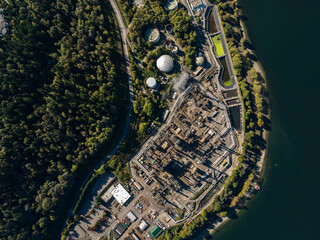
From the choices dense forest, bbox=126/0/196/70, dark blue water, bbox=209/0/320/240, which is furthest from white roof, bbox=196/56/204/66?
dark blue water, bbox=209/0/320/240

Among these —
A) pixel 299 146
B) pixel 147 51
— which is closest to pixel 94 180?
pixel 147 51

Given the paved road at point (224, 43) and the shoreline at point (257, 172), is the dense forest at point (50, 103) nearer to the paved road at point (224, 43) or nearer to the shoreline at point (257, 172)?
the paved road at point (224, 43)

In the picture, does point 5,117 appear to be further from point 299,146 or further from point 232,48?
point 299,146

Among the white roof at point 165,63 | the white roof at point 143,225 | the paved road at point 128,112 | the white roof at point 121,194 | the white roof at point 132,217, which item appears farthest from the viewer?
the paved road at point 128,112

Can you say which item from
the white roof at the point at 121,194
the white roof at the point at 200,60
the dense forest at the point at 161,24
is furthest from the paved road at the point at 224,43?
the white roof at the point at 121,194

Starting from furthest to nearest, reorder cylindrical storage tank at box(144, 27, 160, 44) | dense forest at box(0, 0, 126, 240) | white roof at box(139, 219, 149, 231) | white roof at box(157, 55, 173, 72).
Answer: cylindrical storage tank at box(144, 27, 160, 44)
white roof at box(139, 219, 149, 231)
white roof at box(157, 55, 173, 72)
dense forest at box(0, 0, 126, 240)

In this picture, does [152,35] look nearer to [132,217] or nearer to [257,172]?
[257,172]

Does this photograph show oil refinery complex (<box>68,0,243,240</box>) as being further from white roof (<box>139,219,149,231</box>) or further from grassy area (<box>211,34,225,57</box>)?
grassy area (<box>211,34,225,57</box>)
